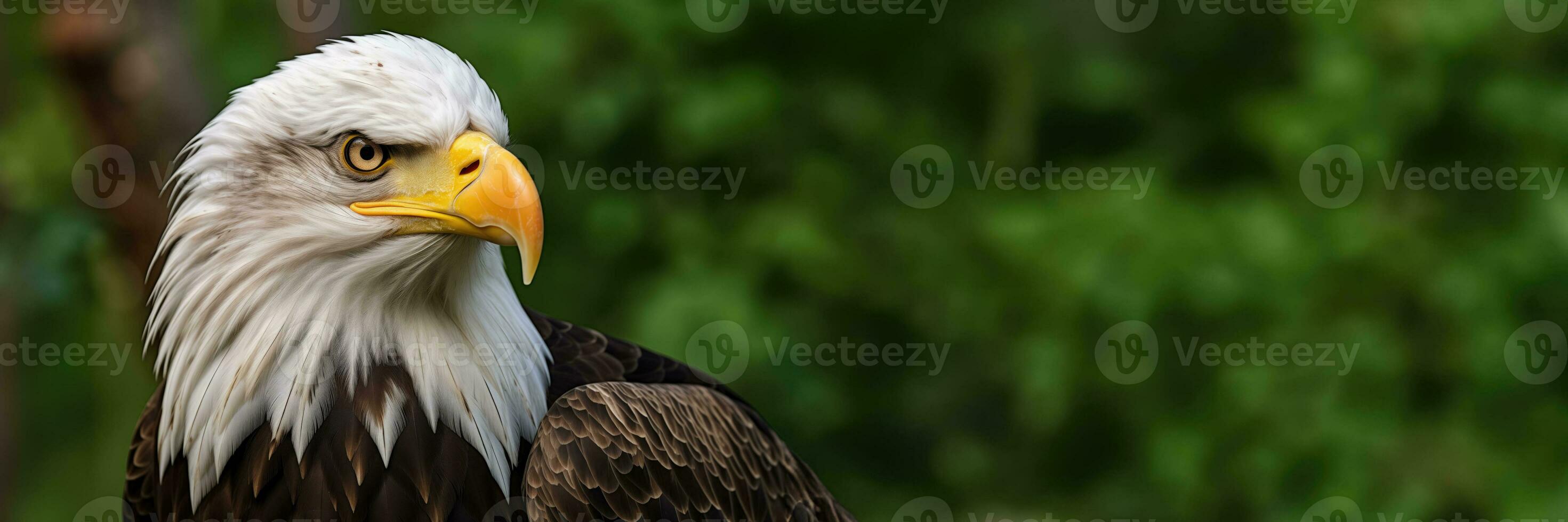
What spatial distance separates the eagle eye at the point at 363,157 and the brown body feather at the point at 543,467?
41 centimetres

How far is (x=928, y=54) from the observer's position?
5.16 metres

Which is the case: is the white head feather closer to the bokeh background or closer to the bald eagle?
the bald eagle

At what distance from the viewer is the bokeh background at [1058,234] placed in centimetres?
468

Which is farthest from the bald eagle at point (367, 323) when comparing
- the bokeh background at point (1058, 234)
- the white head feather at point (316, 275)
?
the bokeh background at point (1058, 234)

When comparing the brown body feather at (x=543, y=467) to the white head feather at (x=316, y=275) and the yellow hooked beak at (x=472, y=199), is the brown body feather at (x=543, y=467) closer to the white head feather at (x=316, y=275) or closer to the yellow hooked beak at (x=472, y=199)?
the white head feather at (x=316, y=275)

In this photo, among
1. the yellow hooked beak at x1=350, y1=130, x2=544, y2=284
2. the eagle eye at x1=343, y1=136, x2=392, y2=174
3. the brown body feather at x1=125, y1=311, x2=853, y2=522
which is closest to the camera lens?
the yellow hooked beak at x1=350, y1=130, x2=544, y2=284

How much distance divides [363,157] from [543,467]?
0.71 m

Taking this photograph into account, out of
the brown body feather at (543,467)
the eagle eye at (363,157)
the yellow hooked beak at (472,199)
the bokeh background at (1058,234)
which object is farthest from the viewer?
the bokeh background at (1058,234)

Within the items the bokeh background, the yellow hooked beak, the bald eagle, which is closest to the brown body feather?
the bald eagle

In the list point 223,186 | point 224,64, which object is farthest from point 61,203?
point 223,186

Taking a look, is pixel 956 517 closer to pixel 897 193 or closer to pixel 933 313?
pixel 933 313

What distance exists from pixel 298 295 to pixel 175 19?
79.6 inches

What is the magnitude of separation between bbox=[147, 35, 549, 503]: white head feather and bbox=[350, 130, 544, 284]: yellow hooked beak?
0.09ft

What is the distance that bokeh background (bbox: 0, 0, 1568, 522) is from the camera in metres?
4.68
